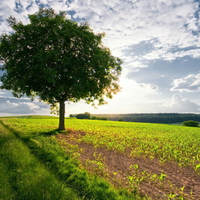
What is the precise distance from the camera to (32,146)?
36.3 ft

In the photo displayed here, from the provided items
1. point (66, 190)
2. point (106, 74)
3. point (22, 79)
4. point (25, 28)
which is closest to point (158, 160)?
point (66, 190)

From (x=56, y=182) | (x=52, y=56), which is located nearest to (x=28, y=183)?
(x=56, y=182)

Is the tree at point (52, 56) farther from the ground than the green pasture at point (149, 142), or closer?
farther from the ground

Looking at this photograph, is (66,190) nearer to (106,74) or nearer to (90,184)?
(90,184)

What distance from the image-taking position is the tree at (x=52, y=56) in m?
18.7

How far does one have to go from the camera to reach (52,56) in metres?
18.2

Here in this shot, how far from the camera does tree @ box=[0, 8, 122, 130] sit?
1867 cm

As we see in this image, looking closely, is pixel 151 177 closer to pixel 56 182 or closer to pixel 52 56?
pixel 56 182

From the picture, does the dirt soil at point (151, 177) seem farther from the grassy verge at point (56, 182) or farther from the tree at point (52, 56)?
the tree at point (52, 56)

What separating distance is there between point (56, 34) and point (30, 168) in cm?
1705

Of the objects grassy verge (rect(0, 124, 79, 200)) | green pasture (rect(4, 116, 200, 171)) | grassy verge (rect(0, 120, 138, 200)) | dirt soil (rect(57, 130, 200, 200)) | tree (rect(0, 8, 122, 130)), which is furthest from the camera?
tree (rect(0, 8, 122, 130))

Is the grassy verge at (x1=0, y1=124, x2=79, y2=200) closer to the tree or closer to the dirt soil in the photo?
the dirt soil

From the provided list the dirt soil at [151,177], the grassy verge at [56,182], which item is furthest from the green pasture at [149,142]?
the grassy verge at [56,182]

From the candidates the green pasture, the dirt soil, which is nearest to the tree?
the green pasture
